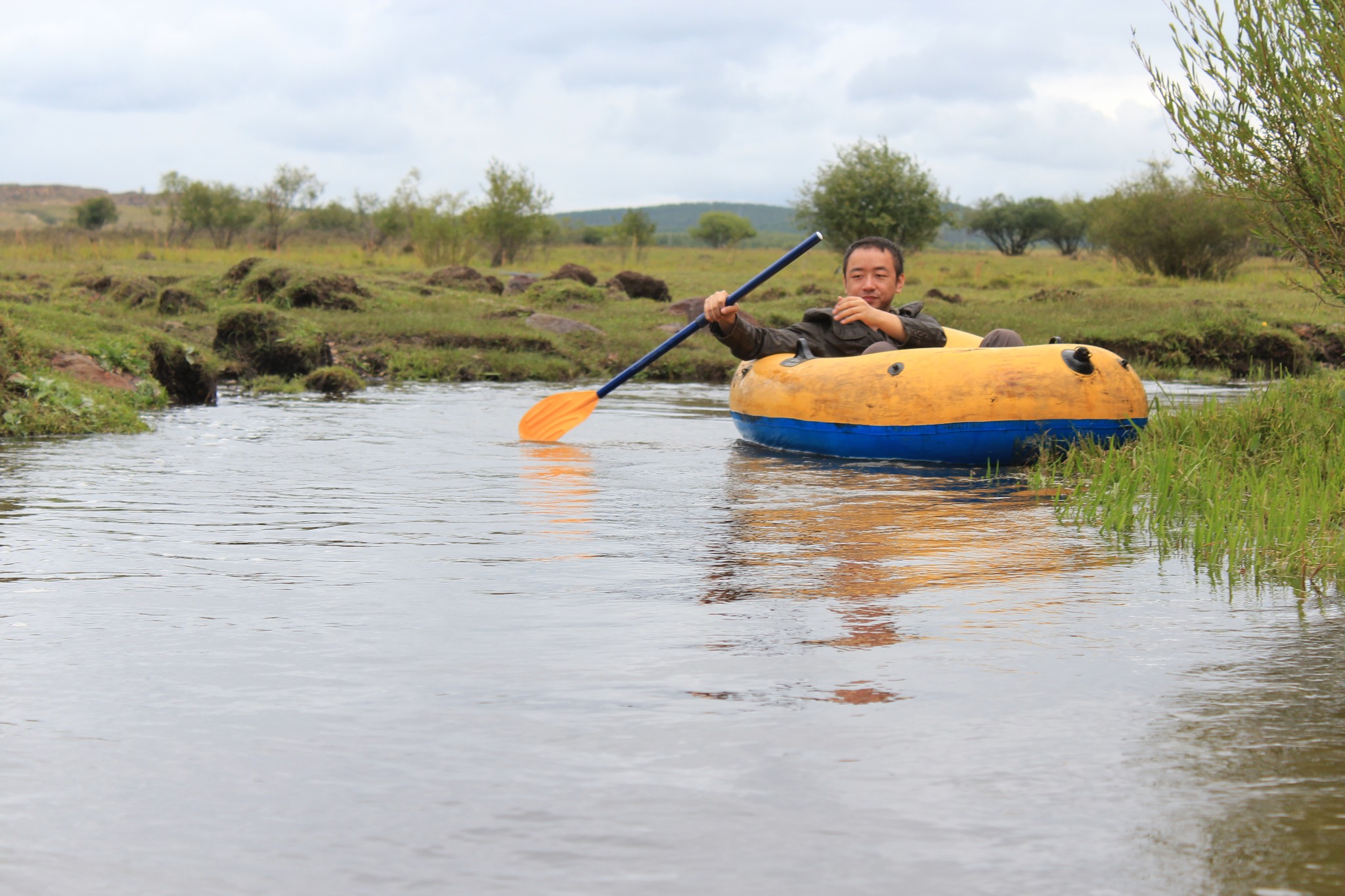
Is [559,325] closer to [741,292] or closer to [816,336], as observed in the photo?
[816,336]

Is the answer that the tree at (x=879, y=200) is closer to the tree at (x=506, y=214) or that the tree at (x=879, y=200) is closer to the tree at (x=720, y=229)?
the tree at (x=506, y=214)

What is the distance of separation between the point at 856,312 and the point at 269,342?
895 centimetres

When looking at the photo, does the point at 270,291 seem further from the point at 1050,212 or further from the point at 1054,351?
the point at 1050,212

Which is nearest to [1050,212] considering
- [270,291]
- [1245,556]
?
[270,291]

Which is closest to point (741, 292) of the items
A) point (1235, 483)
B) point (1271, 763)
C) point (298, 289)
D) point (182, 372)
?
point (1235, 483)

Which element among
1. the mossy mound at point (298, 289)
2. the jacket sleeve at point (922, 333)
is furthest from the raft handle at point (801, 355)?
the mossy mound at point (298, 289)

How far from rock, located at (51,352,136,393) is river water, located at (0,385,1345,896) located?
507 centimetres

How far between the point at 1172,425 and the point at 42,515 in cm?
601

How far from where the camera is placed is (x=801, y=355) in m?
9.74

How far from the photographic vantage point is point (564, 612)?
433cm

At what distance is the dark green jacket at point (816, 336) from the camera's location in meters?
9.75

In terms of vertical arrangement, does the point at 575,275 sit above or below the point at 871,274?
above

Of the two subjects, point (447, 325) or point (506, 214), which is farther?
point (506, 214)

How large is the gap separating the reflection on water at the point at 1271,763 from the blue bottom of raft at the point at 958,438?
4233mm
